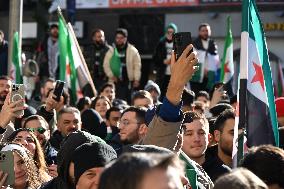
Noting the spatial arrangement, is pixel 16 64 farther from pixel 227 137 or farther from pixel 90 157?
pixel 90 157

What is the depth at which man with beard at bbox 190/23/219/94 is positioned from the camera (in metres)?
14.4

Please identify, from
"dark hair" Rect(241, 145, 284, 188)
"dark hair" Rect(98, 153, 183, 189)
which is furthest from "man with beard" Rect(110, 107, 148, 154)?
"dark hair" Rect(98, 153, 183, 189)

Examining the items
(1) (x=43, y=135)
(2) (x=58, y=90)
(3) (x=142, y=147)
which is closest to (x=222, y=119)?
(1) (x=43, y=135)

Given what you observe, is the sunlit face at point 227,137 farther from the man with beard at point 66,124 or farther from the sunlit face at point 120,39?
the sunlit face at point 120,39

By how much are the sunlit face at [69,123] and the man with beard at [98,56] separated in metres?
5.51

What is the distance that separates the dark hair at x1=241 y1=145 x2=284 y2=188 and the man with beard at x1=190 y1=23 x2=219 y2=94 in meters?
9.89

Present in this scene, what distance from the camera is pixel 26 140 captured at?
23.8ft

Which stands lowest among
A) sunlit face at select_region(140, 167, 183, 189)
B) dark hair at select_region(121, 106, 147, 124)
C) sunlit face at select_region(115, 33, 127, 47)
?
dark hair at select_region(121, 106, 147, 124)

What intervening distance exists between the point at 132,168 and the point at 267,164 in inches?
63.6

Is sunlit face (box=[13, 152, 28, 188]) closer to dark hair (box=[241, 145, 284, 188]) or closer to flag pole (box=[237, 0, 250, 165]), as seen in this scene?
flag pole (box=[237, 0, 250, 165])

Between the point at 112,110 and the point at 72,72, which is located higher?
the point at 72,72

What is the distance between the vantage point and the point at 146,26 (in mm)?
22234

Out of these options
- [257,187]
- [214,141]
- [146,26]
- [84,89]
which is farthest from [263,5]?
[257,187]

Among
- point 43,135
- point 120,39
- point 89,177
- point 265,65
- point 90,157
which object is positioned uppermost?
point 120,39
